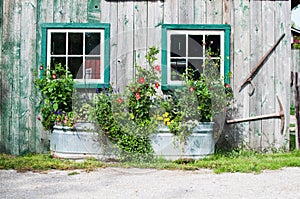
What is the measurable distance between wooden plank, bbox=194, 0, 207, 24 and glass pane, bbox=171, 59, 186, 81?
0.63 m

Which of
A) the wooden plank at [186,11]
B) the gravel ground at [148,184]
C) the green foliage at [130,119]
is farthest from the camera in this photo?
the wooden plank at [186,11]

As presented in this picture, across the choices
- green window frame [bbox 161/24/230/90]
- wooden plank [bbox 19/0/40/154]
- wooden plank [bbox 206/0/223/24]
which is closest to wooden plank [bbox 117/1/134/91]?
green window frame [bbox 161/24/230/90]

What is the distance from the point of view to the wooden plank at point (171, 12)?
266 inches

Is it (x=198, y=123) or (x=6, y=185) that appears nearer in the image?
(x=6, y=185)

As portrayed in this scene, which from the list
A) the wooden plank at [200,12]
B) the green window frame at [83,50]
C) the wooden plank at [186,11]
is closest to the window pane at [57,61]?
the green window frame at [83,50]

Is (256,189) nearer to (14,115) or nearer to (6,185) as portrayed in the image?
(6,185)

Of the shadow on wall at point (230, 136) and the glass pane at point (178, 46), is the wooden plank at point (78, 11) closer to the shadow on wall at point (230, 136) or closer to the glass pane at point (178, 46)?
the glass pane at point (178, 46)

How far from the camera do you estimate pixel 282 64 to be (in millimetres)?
6820

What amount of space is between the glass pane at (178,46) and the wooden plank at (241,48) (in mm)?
738

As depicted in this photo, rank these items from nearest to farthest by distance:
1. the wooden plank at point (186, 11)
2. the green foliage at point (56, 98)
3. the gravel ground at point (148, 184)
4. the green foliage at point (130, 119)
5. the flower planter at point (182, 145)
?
the gravel ground at point (148, 184), the green foliage at point (130, 119), the flower planter at point (182, 145), the green foliage at point (56, 98), the wooden plank at point (186, 11)

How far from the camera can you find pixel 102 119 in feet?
19.1

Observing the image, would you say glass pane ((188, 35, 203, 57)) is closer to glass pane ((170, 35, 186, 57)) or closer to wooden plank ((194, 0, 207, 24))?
glass pane ((170, 35, 186, 57))

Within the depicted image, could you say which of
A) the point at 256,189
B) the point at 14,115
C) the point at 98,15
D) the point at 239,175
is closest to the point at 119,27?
the point at 98,15

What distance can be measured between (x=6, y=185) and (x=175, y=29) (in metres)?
3.32
